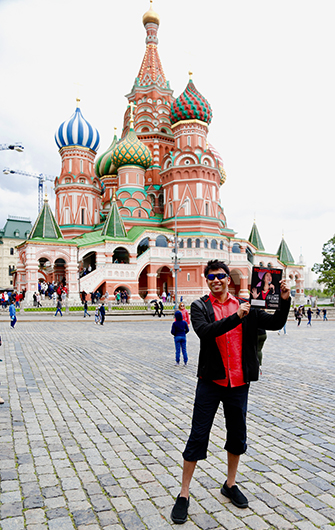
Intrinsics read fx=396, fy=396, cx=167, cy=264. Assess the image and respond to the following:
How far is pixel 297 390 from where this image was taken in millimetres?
6422

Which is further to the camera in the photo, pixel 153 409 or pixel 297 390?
pixel 297 390

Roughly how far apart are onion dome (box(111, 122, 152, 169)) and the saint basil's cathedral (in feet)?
0.34

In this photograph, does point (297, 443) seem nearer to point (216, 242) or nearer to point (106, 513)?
point (106, 513)

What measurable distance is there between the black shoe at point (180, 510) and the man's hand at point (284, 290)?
162 cm

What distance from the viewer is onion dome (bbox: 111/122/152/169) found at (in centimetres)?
4081

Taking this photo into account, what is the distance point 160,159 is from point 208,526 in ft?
149

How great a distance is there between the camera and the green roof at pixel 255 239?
4931 centimetres

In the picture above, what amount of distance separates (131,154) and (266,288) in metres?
39.8

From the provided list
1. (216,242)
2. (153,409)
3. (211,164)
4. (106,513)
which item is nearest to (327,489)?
(106,513)

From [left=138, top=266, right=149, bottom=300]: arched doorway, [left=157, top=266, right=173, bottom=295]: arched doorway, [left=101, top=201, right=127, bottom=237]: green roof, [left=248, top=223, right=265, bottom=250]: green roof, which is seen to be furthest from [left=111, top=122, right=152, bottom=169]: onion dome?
[left=248, top=223, right=265, bottom=250]: green roof

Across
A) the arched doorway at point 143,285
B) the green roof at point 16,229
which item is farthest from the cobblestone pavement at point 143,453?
the green roof at point 16,229

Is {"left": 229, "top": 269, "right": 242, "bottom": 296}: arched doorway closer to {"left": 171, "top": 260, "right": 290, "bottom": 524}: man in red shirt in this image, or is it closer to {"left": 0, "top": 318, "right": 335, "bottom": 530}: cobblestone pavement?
{"left": 0, "top": 318, "right": 335, "bottom": 530}: cobblestone pavement

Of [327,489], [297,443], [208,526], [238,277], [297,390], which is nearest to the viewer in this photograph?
[208,526]

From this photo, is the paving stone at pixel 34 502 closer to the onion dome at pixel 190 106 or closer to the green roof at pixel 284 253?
the onion dome at pixel 190 106
